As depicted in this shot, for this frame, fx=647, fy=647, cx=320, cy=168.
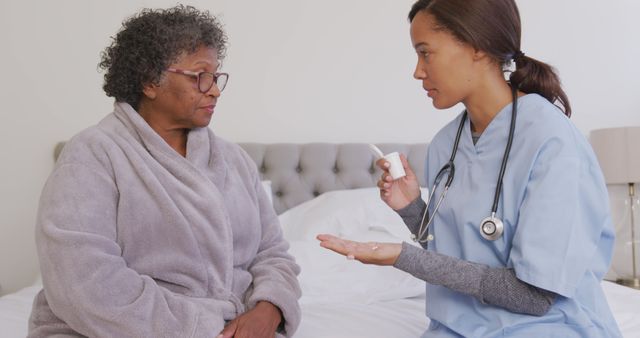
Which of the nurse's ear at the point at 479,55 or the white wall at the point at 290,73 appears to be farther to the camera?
the white wall at the point at 290,73

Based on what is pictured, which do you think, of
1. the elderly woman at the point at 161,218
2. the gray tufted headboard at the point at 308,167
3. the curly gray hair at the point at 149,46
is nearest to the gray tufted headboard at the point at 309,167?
the gray tufted headboard at the point at 308,167

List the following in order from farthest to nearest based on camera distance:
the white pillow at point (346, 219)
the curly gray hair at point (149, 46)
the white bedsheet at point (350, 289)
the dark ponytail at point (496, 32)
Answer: the white pillow at point (346, 219), the white bedsheet at point (350, 289), the curly gray hair at point (149, 46), the dark ponytail at point (496, 32)

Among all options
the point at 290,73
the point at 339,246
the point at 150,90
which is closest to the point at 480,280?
the point at 339,246

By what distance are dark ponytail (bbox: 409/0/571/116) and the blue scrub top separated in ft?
0.19

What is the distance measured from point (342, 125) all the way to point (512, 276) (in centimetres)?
195

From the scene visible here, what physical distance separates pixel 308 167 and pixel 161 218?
5.17ft

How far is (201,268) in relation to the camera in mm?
1382

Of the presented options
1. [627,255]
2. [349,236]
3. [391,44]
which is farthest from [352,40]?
[627,255]

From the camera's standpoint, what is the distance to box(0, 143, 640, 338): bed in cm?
178

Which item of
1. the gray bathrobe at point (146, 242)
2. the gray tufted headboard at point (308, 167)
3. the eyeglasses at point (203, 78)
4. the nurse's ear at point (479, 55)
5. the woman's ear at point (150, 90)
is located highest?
the nurse's ear at point (479, 55)

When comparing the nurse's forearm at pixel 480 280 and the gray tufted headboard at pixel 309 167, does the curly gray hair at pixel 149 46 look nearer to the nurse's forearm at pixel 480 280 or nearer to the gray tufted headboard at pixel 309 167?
the nurse's forearm at pixel 480 280

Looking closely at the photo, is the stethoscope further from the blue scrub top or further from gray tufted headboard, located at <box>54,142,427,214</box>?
gray tufted headboard, located at <box>54,142,427,214</box>

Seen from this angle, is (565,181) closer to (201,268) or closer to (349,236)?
(201,268)

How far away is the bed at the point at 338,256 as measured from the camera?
5.83 ft
